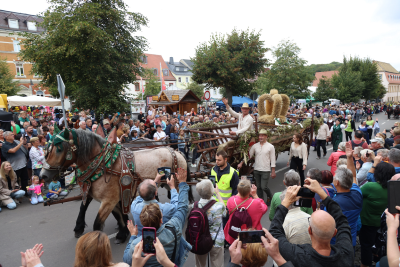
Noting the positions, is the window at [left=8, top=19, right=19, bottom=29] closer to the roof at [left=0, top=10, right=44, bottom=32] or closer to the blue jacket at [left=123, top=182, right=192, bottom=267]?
the roof at [left=0, top=10, right=44, bottom=32]

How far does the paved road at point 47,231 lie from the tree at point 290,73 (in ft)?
90.2

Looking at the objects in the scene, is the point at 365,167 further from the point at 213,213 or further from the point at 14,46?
the point at 14,46

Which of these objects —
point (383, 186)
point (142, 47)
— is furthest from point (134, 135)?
point (142, 47)

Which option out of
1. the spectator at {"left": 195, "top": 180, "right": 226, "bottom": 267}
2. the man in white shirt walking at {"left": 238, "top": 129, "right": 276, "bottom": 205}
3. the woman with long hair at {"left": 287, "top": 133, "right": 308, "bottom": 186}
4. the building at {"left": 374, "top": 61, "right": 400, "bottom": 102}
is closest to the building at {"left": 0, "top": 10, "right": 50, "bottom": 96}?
the man in white shirt walking at {"left": 238, "top": 129, "right": 276, "bottom": 205}

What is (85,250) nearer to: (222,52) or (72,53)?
(72,53)

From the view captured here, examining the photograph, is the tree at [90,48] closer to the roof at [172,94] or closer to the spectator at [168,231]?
the roof at [172,94]

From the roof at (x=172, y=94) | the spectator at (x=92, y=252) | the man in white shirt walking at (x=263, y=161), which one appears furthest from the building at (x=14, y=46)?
the spectator at (x=92, y=252)

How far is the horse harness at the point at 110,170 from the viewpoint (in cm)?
400

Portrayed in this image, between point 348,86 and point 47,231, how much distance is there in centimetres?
4312

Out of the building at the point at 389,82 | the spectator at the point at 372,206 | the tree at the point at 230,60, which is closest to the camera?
the spectator at the point at 372,206

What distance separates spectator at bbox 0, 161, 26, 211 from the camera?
6254mm

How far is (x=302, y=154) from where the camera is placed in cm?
639

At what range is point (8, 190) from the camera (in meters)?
6.43

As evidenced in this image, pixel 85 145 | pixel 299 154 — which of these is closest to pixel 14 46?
pixel 85 145
